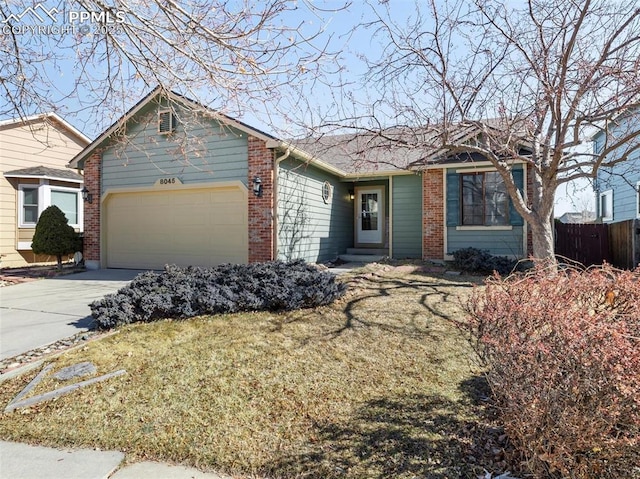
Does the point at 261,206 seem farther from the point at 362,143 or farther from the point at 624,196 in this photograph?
the point at 624,196

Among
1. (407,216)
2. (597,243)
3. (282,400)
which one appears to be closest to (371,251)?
(407,216)

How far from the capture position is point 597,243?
38.8 feet

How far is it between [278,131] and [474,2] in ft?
13.2

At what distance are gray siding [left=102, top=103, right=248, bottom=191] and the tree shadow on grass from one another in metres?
7.79

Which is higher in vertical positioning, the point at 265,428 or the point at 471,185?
the point at 471,185

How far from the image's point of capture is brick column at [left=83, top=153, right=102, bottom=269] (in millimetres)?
12234

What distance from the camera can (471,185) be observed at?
11.4 m

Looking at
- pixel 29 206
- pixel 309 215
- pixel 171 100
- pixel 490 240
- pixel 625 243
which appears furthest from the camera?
pixel 29 206

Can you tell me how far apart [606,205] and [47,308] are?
1960 cm

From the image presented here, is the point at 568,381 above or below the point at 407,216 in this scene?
below

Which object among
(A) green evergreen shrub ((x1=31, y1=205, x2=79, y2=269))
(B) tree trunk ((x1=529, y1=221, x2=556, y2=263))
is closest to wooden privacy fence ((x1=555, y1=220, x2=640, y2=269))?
(B) tree trunk ((x1=529, y1=221, x2=556, y2=263))

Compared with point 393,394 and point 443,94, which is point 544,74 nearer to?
point 443,94

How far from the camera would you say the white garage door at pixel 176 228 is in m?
10.7

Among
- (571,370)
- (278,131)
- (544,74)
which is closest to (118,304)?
(278,131)
